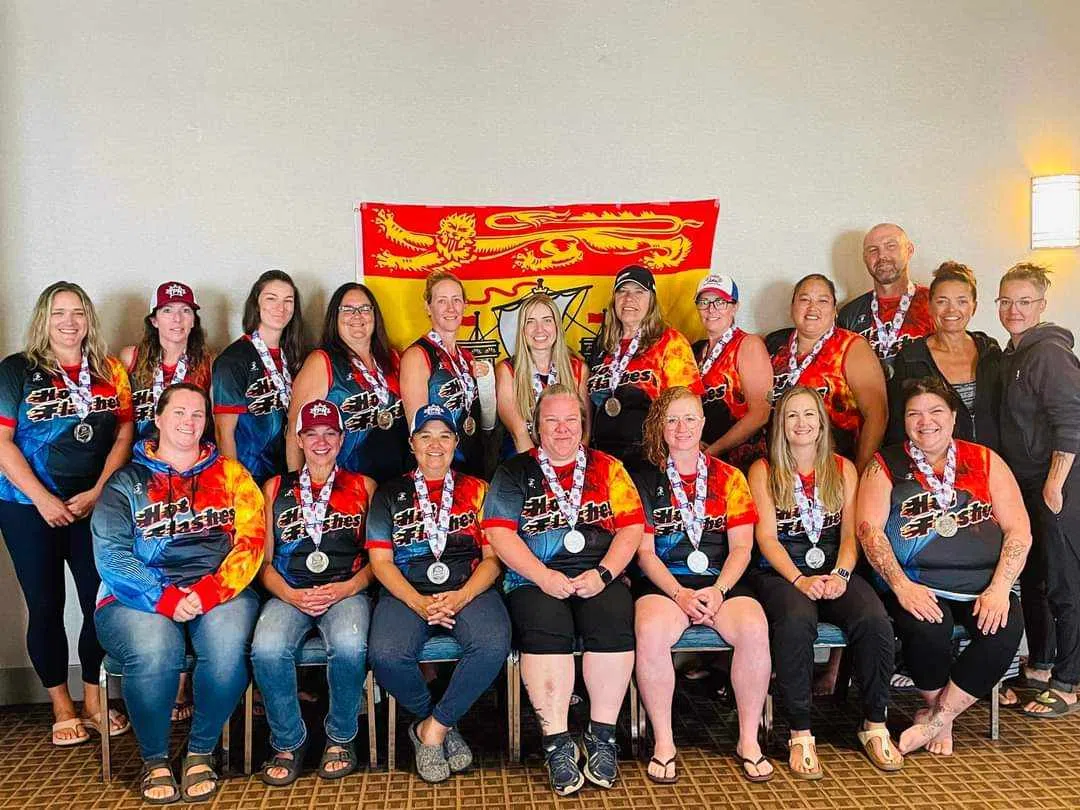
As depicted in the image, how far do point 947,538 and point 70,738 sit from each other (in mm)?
3163

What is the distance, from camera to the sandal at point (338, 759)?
301cm

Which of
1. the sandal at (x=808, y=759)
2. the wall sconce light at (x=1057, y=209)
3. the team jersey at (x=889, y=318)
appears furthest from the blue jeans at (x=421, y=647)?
the wall sconce light at (x=1057, y=209)

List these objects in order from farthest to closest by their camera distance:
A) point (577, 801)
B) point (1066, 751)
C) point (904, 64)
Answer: point (904, 64) < point (1066, 751) < point (577, 801)

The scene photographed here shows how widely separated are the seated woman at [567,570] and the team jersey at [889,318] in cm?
140

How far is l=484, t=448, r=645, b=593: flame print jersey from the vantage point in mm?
3168

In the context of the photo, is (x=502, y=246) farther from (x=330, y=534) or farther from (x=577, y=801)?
(x=577, y=801)

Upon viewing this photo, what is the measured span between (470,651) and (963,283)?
7.59 feet

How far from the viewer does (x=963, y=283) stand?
3600mm

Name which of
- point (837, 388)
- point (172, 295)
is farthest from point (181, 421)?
point (837, 388)

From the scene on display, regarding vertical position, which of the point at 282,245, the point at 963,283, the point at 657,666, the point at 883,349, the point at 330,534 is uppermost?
the point at 282,245

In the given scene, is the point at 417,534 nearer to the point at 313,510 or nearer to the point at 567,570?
the point at 313,510

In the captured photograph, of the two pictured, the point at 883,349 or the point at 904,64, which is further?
the point at 904,64

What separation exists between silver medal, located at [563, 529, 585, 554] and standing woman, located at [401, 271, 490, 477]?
646 millimetres

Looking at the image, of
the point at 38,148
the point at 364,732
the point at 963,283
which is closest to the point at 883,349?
the point at 963,283
